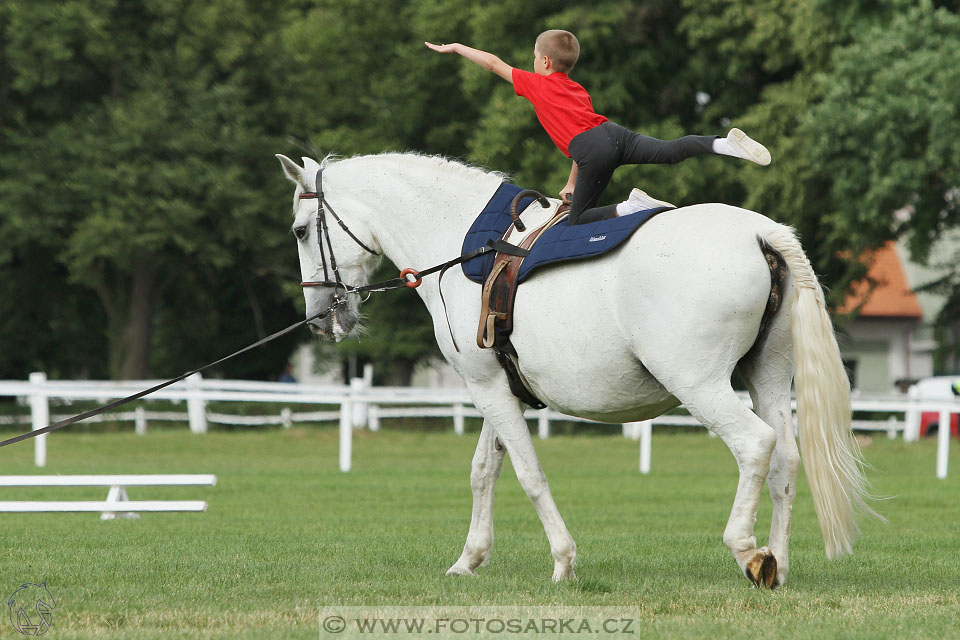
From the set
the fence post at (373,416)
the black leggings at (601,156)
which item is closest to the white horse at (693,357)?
the black leggings at (601,156)

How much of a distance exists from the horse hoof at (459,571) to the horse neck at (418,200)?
1870mm

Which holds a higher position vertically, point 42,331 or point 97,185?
point 97,185

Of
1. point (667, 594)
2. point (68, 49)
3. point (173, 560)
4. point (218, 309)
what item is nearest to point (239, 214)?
point (68, 49)

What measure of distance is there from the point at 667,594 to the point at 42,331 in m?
37.2

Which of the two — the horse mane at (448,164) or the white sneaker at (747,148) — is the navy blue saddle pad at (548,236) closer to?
the horse mane at (448,164)

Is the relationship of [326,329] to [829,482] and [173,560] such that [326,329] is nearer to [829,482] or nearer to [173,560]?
[173,560]

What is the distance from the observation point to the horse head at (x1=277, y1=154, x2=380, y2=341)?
812 centimetres

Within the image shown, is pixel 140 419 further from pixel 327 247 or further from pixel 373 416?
pixel 327 247

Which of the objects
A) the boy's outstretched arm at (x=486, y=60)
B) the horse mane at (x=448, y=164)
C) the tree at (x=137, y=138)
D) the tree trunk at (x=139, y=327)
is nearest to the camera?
the boy's outstretched arm at (x=486, y=60)

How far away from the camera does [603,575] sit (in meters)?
7.66

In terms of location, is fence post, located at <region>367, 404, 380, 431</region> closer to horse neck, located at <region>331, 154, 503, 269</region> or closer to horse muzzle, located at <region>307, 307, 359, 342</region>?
horse muzzle, located at <region>307, 307, 359, 342</region>

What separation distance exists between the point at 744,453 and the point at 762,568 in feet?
1.99

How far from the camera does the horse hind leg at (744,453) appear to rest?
259 inches

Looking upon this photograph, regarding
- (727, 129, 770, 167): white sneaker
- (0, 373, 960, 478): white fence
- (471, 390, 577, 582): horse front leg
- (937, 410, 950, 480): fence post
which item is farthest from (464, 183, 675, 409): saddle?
(937, 410, 950, 480): fence post
